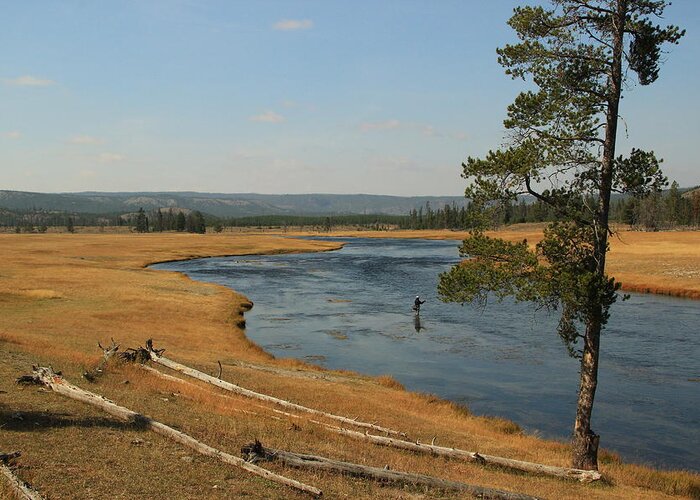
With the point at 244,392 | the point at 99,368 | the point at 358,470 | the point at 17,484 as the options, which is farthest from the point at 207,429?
the point at 99,368

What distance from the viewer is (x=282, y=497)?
11594mm

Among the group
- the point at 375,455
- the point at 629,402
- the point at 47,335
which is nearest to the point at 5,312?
the point at 47,335

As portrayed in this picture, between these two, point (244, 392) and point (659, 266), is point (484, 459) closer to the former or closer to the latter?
point (244, 392)

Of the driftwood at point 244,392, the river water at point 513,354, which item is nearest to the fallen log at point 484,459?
the driftwood at point 244,392

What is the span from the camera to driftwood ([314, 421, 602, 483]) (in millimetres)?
16391

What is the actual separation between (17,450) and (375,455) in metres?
8.97

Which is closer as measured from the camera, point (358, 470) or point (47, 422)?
point (358, 470)

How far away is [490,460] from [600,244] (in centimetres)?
719

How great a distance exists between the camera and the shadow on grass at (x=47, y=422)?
1399 cm

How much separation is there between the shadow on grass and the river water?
16.7 m

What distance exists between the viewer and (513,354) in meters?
36.2

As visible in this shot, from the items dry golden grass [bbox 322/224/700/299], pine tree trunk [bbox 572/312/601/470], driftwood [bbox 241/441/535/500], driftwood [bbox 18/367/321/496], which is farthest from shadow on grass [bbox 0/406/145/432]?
dry golden grass [bbox 322/224/700/299]

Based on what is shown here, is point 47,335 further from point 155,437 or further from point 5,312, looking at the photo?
point 155,437

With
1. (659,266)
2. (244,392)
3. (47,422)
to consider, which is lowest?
(244,392)
